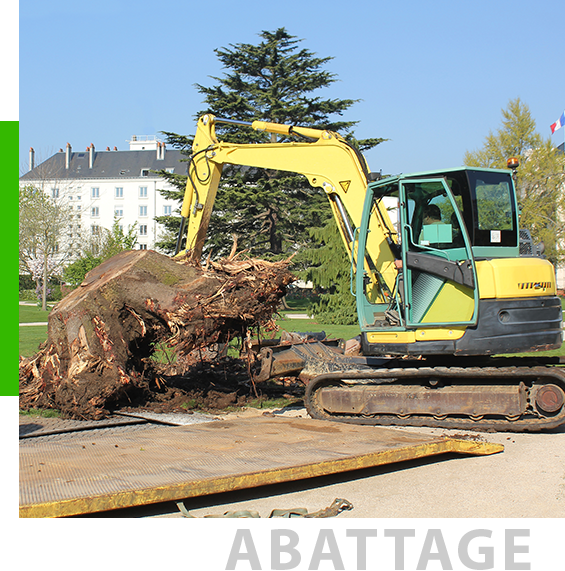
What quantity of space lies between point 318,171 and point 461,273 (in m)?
2.80

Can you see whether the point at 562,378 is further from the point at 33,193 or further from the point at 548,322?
the point at 33,193

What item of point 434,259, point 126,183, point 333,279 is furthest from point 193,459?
point 126,183

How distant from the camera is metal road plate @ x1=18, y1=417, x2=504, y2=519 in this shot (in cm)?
398

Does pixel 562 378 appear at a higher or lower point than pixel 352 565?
higher

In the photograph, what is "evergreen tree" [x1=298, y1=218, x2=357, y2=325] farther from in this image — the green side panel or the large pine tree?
the green side panel

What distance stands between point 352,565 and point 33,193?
31.3m

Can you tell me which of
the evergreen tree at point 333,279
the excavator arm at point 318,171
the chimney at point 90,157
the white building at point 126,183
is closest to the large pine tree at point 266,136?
the evergreen tree at point 333,279

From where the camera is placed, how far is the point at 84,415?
24.2 ft

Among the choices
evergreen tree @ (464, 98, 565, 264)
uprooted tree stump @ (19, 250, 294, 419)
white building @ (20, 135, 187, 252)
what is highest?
white building @ (20, 135, 187, 252)

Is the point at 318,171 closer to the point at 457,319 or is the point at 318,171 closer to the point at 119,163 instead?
the point at 457,319

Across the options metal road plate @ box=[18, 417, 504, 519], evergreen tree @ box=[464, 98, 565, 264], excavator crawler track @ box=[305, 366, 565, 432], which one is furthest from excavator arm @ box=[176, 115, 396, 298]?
evergreen tree @ box=[464, 98, 565, 264]

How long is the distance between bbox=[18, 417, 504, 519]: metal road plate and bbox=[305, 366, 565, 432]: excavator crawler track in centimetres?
90

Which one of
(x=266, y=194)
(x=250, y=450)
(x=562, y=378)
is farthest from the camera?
(x=266, y=194)

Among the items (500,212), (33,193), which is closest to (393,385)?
(500,212)
